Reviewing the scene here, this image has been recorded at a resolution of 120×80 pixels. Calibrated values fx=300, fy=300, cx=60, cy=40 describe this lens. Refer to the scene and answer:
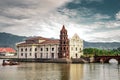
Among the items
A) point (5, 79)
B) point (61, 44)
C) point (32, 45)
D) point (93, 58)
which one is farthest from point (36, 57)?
point (5, 79)

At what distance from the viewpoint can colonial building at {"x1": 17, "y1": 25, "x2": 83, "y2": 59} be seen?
5531 inches

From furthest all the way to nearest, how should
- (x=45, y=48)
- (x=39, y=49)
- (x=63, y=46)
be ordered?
(x=39, y=49), (x=45, y=48), (x=63, y=46)

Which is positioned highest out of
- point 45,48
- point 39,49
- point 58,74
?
point 45,48

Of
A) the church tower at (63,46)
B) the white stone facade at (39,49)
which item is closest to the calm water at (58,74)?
the church tower at (63,46)

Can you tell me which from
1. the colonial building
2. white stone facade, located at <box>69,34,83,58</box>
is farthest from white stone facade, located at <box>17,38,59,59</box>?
white stone facade, located at <box>69,34,83,58</box>

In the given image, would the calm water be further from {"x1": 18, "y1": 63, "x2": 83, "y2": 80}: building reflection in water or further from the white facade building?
the white facade building

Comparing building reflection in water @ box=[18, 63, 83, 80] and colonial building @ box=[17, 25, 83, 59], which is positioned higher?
colonial building @ box=[17, 25, 83, 59]

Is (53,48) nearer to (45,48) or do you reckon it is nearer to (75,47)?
(45,48)

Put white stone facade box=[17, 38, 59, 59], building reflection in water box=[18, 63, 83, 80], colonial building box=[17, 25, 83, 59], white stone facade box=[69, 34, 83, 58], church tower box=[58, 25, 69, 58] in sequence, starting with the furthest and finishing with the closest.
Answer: white stone facade box=[17, 38, 59, 59]
white stone facade box=[69, 34, 83, 58]
colonial building box=[17, 25, 83, 59]
church tower box=[58, 25, 69, 58]
building reflection in water box=[18, 63, 83, 80]

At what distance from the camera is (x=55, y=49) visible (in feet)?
483

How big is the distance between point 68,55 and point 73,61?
8656 millimetres

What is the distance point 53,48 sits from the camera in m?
148

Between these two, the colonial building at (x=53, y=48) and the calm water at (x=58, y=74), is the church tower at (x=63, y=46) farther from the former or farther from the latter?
the calm water at (x=58, y=74)

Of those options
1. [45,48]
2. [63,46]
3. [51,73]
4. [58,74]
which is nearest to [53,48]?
[45,48]
